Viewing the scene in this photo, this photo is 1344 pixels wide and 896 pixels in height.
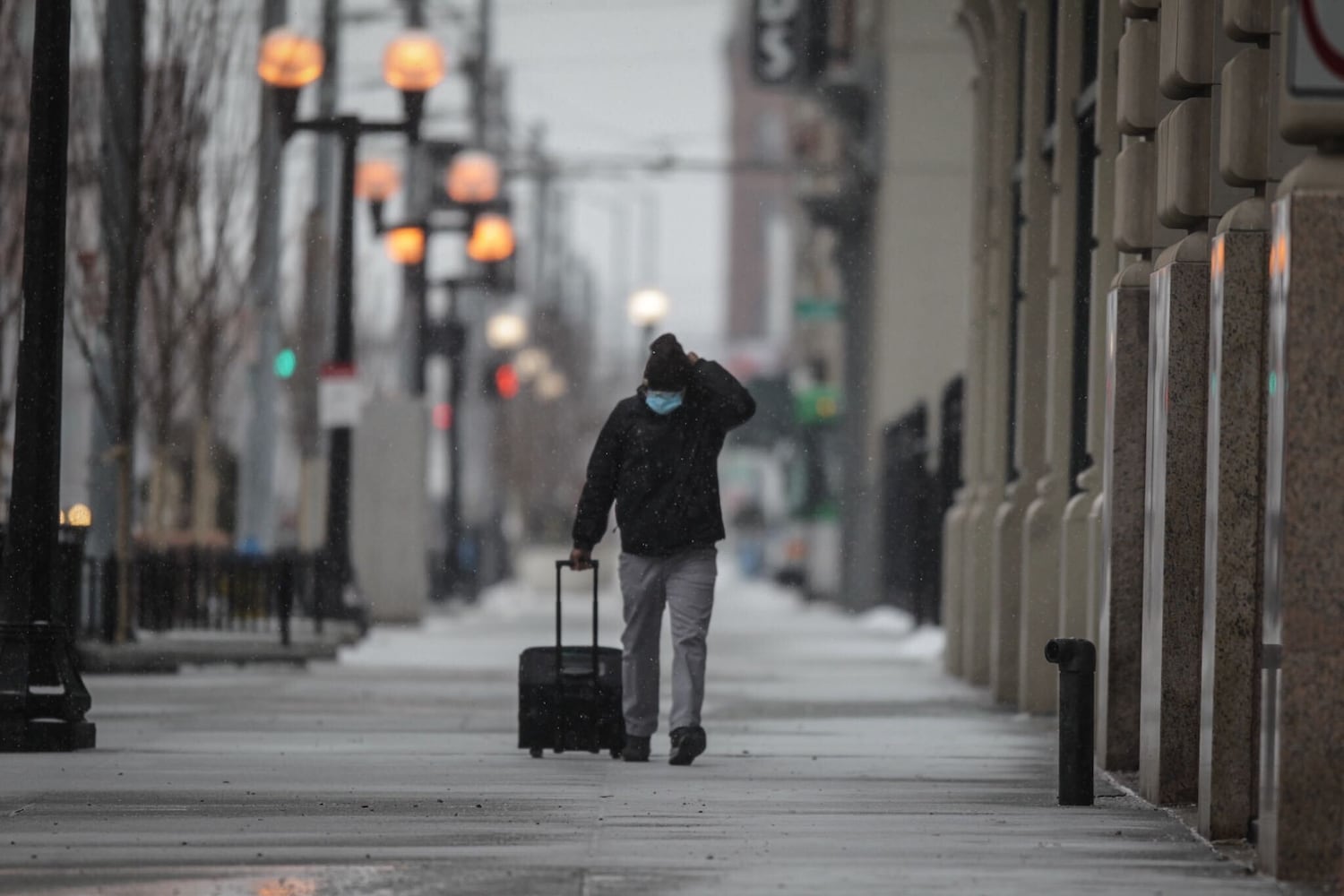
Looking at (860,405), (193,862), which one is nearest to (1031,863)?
(193,862)

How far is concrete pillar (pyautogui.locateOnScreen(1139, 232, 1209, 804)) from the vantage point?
10695mm

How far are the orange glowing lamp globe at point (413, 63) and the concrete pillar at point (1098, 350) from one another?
39.7 ft

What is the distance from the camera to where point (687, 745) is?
12695 millimetres

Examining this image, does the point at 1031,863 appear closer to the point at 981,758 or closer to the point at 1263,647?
the point at 1263,647

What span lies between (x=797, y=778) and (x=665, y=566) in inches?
49.3

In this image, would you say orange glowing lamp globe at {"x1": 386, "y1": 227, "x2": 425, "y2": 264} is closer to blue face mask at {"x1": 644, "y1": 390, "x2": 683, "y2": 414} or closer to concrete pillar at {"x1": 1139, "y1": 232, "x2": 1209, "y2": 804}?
blue face mask at {"x1": 644, "y1": 390, "x2": 683, "y2": 414}

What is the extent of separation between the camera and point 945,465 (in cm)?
2888

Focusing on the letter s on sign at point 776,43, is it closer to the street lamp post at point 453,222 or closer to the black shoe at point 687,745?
the street lamp post at point 453,222

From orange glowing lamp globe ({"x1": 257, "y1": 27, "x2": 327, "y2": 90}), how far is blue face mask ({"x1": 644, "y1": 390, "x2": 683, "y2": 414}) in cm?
1221

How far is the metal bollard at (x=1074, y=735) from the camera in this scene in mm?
10969

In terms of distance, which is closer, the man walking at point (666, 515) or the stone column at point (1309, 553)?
the stone column at point (1309, 553)

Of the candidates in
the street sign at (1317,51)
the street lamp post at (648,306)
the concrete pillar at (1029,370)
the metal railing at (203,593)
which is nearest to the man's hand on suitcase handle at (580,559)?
the street sign at (1317,51)

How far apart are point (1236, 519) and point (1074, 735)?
69.9 inches

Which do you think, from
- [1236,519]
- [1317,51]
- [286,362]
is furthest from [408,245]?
[1317,51]
